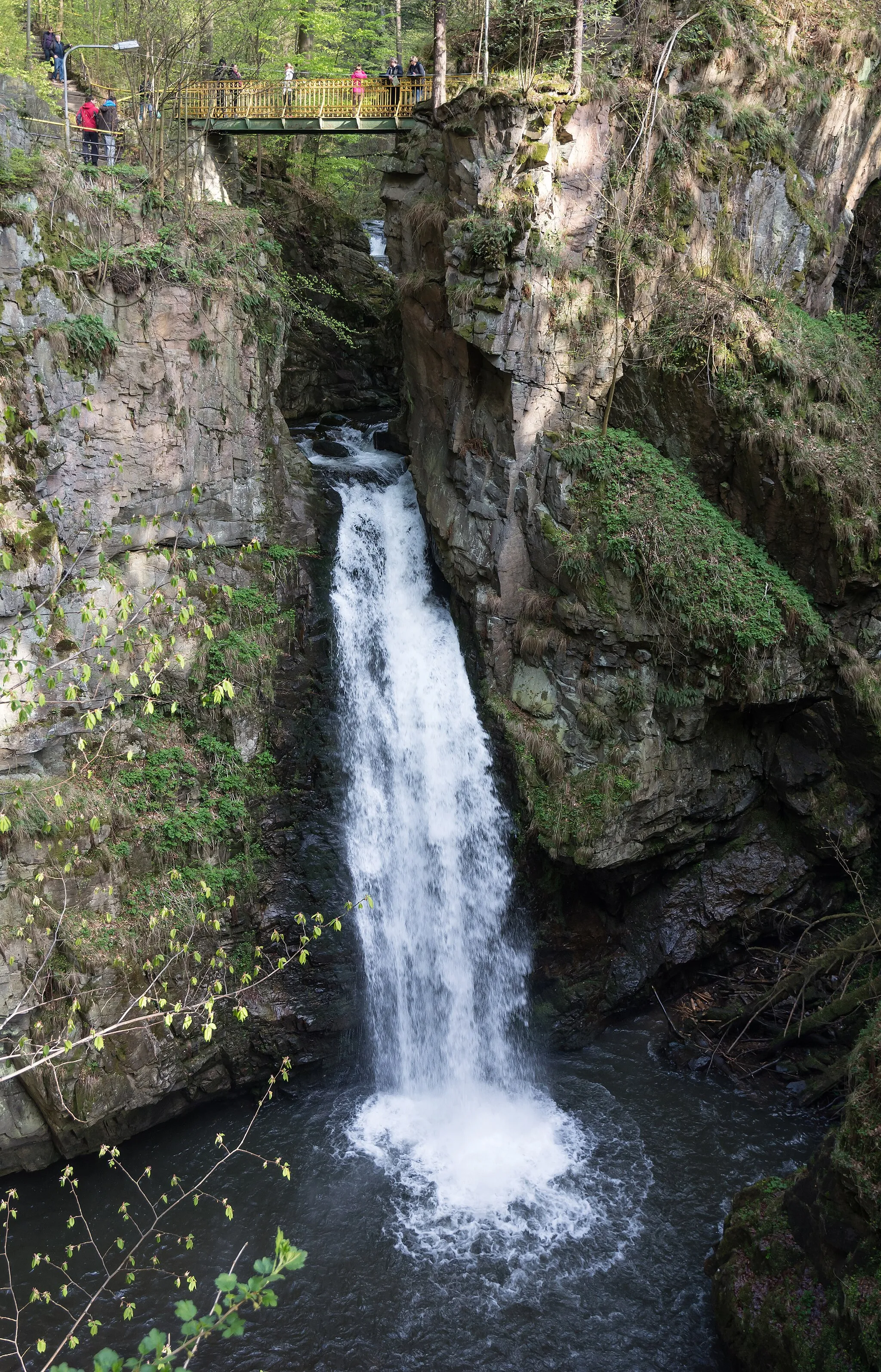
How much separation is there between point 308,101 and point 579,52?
624 centimetres

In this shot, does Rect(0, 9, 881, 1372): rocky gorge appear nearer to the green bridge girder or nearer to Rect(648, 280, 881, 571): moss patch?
Rect(648, 280, 881, 571): moss patch

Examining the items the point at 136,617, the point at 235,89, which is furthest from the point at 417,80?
the point at 136,617

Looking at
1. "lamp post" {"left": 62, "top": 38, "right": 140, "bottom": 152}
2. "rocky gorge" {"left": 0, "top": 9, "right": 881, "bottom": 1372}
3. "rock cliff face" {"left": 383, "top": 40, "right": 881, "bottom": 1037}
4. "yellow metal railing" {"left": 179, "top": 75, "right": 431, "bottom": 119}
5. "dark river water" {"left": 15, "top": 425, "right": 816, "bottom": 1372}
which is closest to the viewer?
"dark river water" {"left": 15, "top": 425, "right": 816, "bottom": 1372}

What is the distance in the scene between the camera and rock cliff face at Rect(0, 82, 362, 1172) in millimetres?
10484

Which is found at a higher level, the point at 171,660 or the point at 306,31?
the point at 306,31

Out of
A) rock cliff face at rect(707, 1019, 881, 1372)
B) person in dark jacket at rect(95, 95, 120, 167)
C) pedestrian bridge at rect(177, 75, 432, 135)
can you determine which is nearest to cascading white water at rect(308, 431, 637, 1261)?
rock cliff face at rect(707, 1019, 881, 1372)

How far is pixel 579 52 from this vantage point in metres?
13.2

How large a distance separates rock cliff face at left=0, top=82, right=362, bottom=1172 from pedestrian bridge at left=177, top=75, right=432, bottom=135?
4.52 meters

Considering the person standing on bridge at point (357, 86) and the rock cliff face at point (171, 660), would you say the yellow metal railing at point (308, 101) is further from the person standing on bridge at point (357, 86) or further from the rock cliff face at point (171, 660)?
the rock cliff face at point (171, 660)

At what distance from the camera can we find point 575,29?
45.6ft

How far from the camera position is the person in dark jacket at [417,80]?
16.8m

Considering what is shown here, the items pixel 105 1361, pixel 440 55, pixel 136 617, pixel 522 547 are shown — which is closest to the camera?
pixel 105 1361

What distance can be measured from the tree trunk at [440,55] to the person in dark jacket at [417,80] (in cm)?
136

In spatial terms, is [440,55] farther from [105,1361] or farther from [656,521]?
[105,1361]
